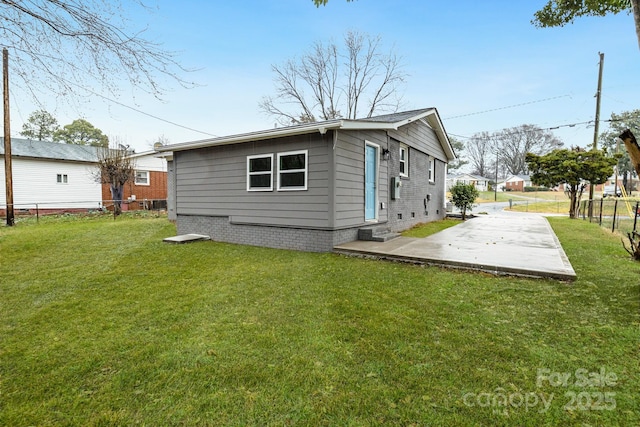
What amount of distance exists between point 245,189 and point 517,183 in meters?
58.4

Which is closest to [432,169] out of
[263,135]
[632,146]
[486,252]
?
[486,252]

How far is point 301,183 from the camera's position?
7098 millimetres

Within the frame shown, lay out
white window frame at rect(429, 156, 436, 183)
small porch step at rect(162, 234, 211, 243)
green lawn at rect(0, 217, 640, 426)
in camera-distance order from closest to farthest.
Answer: green lawn at rect(0, 217, 640, 426) < small porch step at rect(162, 234, 211, 243) < white window frame at rect(429, 156, 436, 183)

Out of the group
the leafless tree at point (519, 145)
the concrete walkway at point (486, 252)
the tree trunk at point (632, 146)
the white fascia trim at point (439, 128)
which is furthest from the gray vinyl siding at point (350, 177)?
the leafless tree at point (519, 145)

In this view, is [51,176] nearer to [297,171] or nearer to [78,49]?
[297,171]

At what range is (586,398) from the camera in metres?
1.94

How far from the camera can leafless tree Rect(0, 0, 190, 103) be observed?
3191 millimetres

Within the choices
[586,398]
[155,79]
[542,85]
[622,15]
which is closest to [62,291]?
[155,79]

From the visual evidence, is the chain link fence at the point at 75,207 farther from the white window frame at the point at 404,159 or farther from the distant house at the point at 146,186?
the white window frame at the point at 404,159

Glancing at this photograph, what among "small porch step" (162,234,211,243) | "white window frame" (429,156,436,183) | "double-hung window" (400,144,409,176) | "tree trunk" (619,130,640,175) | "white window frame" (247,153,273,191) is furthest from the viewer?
"white window frame" (429,156,436,183)

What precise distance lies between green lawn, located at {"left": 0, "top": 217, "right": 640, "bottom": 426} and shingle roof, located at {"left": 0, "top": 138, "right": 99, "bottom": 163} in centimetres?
1581

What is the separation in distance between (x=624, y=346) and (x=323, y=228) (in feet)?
16.0

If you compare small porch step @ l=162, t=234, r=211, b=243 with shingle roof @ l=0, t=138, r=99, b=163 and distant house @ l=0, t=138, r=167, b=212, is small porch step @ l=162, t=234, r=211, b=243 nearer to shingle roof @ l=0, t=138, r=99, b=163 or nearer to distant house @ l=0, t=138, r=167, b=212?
distant house @ l=0, t=138, r=167, b=212

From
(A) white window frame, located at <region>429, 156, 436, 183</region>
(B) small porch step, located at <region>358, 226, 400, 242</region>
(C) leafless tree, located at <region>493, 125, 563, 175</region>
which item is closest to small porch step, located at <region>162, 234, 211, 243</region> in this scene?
(B) small porch step, located at <region>358, 226, 400, 242</region>
